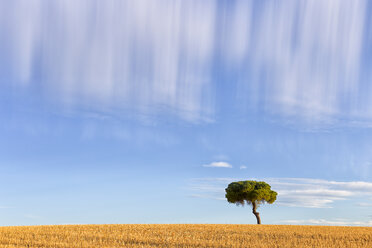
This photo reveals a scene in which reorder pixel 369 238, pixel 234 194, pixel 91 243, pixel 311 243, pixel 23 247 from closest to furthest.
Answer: pixel 23 247, pixel 91 243, pixel 311 243, pixel 369 238, pixel 234 194

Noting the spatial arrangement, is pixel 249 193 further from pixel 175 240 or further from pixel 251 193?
pixel 175 240

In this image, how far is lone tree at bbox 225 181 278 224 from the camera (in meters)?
67.4

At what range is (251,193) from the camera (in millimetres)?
67562

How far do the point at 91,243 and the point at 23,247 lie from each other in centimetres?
493

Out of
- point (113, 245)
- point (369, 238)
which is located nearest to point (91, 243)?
point (113, 245)

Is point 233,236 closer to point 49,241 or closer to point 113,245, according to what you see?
point 113,245

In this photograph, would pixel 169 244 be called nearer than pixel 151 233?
Yes

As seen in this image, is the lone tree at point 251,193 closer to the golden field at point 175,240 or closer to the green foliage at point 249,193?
the green foliage at point 249,193

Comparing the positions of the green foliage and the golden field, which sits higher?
the green foliage

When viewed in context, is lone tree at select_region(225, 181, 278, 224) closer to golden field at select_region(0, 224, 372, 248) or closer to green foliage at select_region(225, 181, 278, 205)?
green foliage at select_region(225, 181, 278, 205)

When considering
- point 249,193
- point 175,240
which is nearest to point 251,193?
point 249,193

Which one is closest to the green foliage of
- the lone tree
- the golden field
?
the lone tree

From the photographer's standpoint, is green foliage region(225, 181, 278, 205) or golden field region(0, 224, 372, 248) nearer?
golden field region(0, 224, 372, 248)

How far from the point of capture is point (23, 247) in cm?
2956
